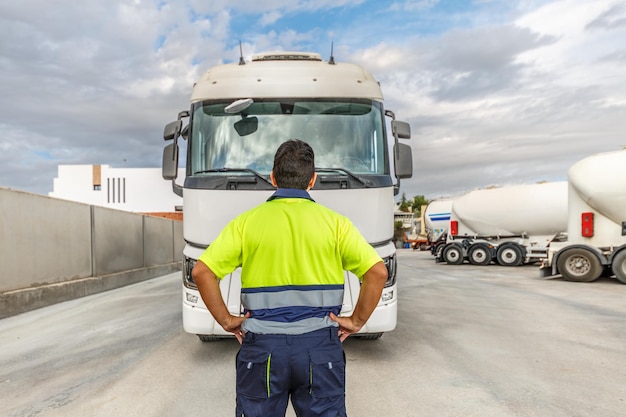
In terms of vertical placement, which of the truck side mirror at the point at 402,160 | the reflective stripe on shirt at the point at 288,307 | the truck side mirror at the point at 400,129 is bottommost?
the reflective stripe on shirt at the point at 288,307

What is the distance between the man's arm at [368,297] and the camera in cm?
210

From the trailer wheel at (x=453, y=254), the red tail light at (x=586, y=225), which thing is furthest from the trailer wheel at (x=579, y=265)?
the trailer wheel at (x=453, y=254)

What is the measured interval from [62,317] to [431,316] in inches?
246

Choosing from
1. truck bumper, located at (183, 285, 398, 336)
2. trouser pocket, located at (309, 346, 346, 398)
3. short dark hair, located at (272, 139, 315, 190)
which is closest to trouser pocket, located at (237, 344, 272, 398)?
trouser pocket, located at (309, 346, 346, 398)

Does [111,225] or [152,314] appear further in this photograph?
[111,225]

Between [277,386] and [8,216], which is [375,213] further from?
[8,216]

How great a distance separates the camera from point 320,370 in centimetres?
196

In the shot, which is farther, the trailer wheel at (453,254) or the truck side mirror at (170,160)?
the trailer wheel at (453,254)

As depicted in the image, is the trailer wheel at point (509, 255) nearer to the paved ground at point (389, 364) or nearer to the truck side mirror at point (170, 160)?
the paved ground at point (389, 364)

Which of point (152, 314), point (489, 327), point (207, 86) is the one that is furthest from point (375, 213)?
point (152, 314)

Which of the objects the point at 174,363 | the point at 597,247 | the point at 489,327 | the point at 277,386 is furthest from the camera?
the point at 597,247

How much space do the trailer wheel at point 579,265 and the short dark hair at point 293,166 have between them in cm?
1233

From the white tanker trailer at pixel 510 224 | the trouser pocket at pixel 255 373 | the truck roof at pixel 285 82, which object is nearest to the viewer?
the trouser pocket at pixel 255 373

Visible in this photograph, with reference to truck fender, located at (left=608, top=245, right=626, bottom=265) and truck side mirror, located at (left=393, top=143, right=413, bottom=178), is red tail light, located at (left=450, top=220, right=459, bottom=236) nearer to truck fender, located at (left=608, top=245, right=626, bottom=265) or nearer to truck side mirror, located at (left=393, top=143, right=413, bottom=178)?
truck fender, located at (left=608, top=245, right=626, bottom=265)
